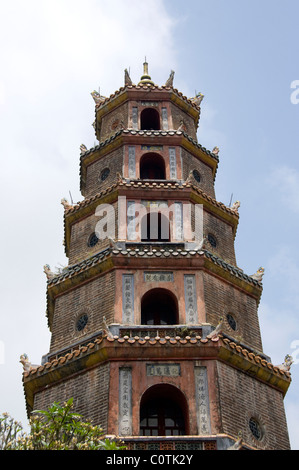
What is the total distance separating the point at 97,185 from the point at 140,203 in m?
2.51

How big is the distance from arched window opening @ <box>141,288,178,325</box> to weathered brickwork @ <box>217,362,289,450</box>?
235 cm

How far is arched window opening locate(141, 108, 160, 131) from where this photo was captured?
25.5 metres

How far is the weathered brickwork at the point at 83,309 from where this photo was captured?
61.6 ft

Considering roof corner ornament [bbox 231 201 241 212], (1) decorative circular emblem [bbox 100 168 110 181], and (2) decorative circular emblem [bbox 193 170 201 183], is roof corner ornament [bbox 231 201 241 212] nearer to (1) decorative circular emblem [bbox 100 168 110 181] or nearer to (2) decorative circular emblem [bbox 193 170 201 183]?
(2) decorative circular emblem [bbox 193 170 201 183]

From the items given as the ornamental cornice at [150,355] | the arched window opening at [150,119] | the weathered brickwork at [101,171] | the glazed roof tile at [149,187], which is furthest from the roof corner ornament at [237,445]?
the arched window opening at [150,119]

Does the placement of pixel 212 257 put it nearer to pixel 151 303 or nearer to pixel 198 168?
pixel 151 303

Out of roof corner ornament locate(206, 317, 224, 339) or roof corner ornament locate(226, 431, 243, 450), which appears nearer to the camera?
roof corner ornament locate(226, 431, 243, 450)

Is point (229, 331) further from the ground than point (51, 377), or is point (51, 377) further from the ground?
point (229, 331)

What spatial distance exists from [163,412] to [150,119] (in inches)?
444

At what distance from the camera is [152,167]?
23.8 m

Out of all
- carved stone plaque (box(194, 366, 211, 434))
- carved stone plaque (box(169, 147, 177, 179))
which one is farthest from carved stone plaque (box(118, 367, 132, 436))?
carved stone plaque (box(169, 147, 177, 179))

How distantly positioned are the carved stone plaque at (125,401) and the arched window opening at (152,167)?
7.95 meters
